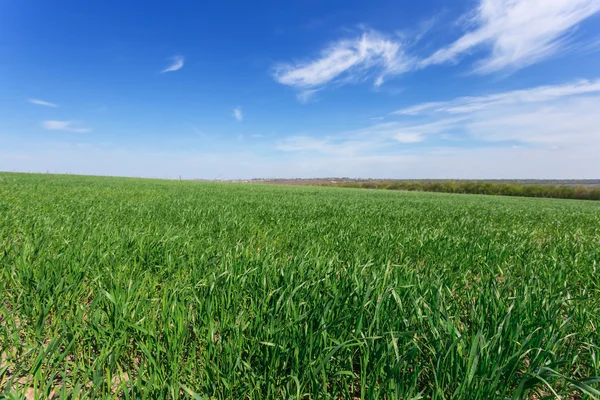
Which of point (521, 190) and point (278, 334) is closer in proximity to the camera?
point (278, 334)

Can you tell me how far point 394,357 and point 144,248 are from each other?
3.25 meters

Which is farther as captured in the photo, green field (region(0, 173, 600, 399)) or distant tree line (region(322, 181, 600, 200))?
distant tree line (region(322, 181, 600, 200))

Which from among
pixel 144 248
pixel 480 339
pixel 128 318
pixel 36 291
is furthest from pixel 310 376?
pixel 144 248

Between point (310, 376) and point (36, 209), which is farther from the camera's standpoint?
point (36, 209)

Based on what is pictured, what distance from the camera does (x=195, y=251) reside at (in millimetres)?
3480

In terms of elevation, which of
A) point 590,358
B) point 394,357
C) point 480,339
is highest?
point 480,339

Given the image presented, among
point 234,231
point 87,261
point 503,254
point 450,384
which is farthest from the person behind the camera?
point 234,231

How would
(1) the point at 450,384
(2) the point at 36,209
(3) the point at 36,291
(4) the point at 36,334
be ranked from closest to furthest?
(1) the point at 450,384
(4) the point at 36,334
(3) the point at 36,291
(2) the point at 36,209

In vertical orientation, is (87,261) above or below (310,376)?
above

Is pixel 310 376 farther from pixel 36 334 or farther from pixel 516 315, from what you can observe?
pixel 36 334

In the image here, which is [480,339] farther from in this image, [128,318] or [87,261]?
[87,261]

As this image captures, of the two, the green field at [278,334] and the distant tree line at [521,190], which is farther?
the distant tree line at [521,190]

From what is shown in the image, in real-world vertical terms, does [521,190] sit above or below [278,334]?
below

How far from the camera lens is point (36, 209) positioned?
21.6 feet
